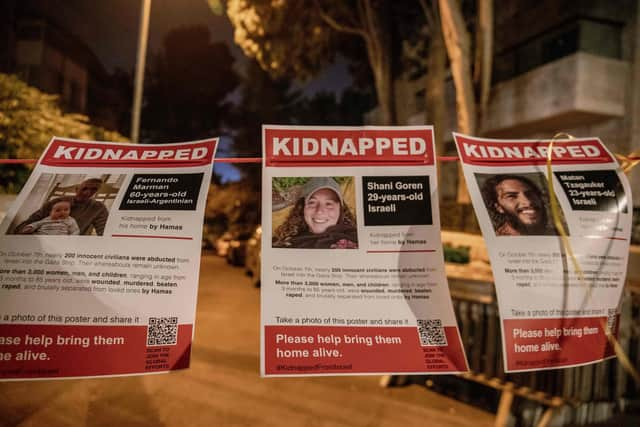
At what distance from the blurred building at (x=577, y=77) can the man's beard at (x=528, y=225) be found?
854 cm

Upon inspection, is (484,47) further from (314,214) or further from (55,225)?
(55,225)

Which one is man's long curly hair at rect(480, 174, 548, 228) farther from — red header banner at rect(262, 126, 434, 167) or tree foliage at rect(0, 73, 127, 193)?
tree foliage at rect(0, 73, 127, 193)

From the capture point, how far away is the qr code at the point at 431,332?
4.46 feet

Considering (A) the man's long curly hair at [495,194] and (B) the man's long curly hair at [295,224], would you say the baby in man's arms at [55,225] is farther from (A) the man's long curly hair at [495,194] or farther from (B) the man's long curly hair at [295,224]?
(A) the man's long curly hair at [495,194]

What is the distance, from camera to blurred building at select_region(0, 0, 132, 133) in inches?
619

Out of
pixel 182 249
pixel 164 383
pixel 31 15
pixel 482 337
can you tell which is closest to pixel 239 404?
pixel 164 383

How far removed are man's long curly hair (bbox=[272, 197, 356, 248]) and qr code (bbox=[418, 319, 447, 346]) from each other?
43 centimetres

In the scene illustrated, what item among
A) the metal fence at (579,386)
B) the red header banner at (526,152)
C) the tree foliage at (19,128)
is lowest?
the metal fence at (579,386)

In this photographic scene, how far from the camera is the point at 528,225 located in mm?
1413

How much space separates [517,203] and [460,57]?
26.9 feet

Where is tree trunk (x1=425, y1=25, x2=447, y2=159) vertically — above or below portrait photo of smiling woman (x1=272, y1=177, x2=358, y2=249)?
above

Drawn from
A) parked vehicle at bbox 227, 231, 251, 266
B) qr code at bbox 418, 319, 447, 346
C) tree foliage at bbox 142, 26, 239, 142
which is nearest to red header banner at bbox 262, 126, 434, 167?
qr code at bbox 418, 319, 447, 346

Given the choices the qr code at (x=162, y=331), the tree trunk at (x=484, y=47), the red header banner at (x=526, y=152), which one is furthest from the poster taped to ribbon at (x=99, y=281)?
the tree trunk at (x=484, y=47)

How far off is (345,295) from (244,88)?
30342 millimetres
